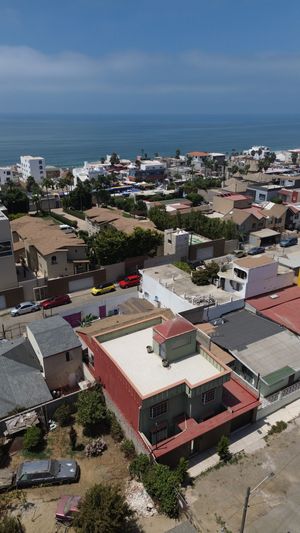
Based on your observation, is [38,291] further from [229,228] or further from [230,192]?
[230,192]

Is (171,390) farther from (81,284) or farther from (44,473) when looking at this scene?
(81,284)

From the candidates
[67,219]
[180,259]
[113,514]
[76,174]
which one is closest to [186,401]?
[113,514]

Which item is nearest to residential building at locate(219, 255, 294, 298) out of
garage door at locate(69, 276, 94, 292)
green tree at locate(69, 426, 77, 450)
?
garage door at locate(69, 276, 94, 292)

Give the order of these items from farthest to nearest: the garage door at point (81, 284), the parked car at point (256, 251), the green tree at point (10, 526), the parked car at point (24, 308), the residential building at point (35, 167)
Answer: the residential building at point (35, 167) < the parked car at point (256, 251) < the garage door at point (81, 284) < the parked car at point (24, 308) < the green tree at point (10, 526)

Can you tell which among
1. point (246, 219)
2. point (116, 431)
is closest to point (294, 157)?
point (246, 219)

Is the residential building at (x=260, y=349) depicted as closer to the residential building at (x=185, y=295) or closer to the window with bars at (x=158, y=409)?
the residential building at (x=185, y=295)

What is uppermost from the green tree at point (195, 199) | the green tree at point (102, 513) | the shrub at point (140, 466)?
the green tree at point (195, 199)

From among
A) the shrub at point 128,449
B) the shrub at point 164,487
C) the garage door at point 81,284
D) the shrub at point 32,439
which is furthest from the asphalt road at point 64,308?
the shrub at point 164,487
